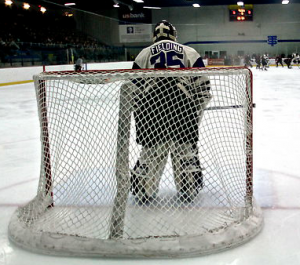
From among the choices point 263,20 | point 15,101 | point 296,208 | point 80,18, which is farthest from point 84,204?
point 263,20

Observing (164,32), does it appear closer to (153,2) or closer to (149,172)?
(149,172)

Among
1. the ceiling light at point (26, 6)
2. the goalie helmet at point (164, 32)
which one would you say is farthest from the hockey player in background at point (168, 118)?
the ceiling light at point (26, 6)

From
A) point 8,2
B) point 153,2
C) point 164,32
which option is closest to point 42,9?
point 8,2

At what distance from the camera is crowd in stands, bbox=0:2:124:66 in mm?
11180

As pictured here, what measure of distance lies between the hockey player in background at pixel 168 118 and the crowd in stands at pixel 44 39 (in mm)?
9268

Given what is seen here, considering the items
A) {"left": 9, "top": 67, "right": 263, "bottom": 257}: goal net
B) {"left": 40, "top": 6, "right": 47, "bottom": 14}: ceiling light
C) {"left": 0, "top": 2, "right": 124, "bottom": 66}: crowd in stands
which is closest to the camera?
{"left": 9, "top": 67, "right": 263, "bottom": 257}: goal net

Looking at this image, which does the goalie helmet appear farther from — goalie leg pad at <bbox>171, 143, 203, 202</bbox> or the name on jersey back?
goalie leg pad at <bbox>171, 143, 203, 202</bbox>

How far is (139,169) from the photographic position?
1.86 meters

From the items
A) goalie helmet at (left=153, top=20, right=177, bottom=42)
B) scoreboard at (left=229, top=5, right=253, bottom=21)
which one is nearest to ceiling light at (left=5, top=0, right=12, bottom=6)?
scoreboard at (left=229, top=5, right=253, bottom=21)

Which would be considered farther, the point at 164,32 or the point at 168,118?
the point at 164,32

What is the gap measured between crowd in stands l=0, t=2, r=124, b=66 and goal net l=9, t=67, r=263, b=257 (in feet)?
30.5

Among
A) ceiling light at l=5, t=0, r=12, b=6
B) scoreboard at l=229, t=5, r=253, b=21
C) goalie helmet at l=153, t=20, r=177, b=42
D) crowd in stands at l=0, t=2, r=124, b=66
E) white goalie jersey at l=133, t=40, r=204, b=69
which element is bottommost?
white goalie jersey at l=133, t=40, r=204, b=69

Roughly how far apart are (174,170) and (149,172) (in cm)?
14

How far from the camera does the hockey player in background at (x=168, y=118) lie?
171 cm
